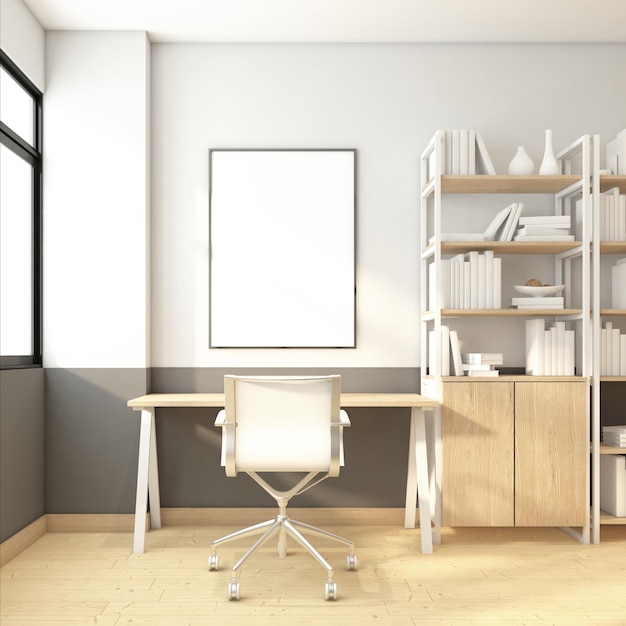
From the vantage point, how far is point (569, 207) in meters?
4.25

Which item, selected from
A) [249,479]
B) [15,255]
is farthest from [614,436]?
[15,255]

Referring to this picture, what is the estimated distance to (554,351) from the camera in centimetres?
391

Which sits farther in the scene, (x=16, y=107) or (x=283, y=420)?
(x=16, y=107)

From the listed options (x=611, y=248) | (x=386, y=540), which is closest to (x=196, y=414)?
(x=386, y=540)

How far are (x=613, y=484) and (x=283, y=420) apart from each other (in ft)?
6.65

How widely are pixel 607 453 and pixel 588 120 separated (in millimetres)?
2029

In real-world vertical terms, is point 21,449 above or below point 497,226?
below

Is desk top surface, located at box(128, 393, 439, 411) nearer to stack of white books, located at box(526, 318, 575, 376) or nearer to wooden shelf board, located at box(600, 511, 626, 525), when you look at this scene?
stack of white books, located at box(526, 318, 575, 376)

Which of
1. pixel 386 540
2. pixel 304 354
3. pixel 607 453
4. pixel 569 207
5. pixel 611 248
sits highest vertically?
pixel 569 207

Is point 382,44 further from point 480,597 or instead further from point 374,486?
point 480,597

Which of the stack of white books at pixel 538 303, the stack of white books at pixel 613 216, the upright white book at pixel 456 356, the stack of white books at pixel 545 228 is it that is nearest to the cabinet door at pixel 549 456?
the upright white book at pixel 456 356

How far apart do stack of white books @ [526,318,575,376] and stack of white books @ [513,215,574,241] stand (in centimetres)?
47

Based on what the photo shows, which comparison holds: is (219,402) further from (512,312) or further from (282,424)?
(512,312)

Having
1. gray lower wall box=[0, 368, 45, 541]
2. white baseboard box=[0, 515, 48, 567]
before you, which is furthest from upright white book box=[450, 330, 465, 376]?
white baseboard box=[0, 515, 48, 567]
